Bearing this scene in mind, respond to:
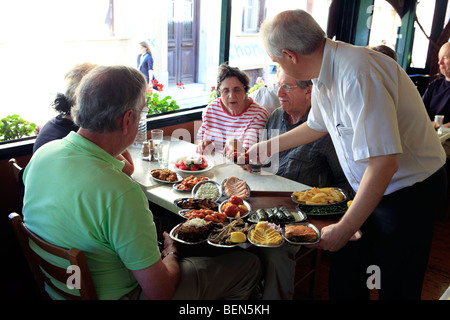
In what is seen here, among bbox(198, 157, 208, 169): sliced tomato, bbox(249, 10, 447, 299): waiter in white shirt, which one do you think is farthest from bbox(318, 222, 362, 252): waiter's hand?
bbox(198, 157, 208, 169): sliced tomato

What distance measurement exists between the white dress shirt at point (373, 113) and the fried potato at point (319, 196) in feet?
0.49

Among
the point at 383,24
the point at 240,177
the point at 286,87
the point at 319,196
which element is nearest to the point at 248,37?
the point at 383,24

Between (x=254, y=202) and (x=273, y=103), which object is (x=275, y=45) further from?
(x=273, y=103)

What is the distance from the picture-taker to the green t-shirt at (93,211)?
119 centimetres

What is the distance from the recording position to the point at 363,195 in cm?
140

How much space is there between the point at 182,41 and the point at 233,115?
575 centimetres

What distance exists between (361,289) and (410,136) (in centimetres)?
83

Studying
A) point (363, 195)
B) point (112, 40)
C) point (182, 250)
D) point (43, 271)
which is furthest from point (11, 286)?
point (112, 40)

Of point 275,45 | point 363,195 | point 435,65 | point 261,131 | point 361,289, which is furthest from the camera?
point 435,65

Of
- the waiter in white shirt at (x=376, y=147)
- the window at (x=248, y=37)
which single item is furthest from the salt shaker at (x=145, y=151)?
the window at (x=248, y=37)

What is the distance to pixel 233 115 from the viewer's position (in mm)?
2900

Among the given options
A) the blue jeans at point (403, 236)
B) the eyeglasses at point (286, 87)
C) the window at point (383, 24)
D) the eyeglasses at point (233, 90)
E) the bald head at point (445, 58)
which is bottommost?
the blue jeans at point (403, 236)

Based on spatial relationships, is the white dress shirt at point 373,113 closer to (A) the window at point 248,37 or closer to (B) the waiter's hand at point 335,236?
(B) the waiter's hand at point 335,236

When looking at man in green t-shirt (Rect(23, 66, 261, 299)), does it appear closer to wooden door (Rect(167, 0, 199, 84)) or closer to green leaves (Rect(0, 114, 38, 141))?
green leaves (Rect(0, 114, 38, 141))
